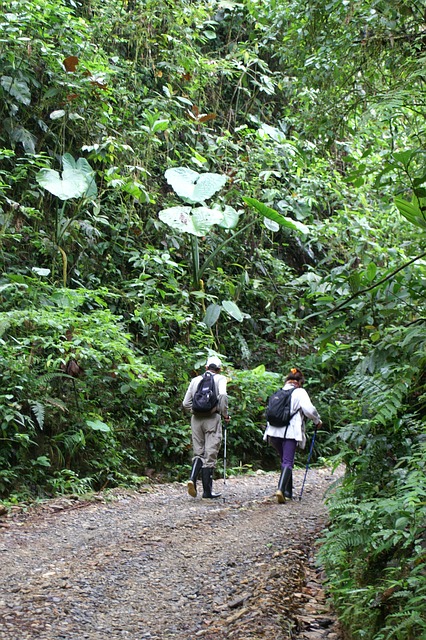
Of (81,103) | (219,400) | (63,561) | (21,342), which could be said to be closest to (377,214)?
(81,103)

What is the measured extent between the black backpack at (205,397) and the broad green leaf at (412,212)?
175 inches

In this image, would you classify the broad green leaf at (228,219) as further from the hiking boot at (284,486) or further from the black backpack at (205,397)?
the hiking boot at (284,486)

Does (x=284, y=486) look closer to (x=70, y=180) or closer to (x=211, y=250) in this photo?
(x=70, y=180)

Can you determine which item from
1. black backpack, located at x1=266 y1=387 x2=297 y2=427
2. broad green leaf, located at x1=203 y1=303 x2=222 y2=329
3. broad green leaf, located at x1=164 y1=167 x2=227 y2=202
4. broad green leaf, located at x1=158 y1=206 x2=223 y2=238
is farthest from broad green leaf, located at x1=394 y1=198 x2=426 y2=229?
broad green leaf, located at x1=203 y1=303 x2=222 y2=329

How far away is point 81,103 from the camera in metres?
11.7

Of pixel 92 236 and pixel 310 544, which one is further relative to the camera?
pixel 92 236

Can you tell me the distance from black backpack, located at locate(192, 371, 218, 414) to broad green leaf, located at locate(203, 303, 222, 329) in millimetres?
3984

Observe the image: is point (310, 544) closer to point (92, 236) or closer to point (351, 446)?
point (351, 446)

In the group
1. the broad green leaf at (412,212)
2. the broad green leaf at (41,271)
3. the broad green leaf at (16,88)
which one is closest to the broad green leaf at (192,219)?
the broad green leaf at (41,271)

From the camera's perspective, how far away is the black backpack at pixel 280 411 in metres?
7.89

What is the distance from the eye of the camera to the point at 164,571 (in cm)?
520

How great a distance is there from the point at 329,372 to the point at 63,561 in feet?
28.6

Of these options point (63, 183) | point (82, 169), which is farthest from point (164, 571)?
point (82, 169)

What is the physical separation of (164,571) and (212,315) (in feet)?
24.1
